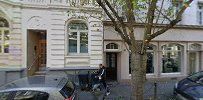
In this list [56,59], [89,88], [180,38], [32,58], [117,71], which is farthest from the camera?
[180,38]

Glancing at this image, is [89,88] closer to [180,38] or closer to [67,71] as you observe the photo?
[67,71]

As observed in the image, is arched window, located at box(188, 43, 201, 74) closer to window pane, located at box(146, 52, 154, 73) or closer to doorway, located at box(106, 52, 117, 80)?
window pane, located at box(146, 52, 154, 73)

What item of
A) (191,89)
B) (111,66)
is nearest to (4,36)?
(111,66)

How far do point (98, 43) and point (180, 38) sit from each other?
6.73 meters

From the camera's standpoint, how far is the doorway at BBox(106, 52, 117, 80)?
17906 millimetres

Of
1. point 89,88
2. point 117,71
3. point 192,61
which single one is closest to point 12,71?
point 89,88

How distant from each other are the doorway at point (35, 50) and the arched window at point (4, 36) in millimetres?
1169

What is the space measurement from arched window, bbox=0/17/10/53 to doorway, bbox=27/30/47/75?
3.83 feet

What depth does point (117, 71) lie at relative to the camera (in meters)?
17.6

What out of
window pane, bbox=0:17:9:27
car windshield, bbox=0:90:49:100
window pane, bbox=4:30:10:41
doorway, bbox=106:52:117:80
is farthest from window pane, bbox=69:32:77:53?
car windshield, bbox=0:90:49:100

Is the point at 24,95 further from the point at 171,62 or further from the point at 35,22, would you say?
the point at 171,62

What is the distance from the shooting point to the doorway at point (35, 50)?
15.4m

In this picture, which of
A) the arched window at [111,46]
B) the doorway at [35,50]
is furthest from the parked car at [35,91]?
the arched window at [111,46]

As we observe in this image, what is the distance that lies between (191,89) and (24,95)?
5434mm
